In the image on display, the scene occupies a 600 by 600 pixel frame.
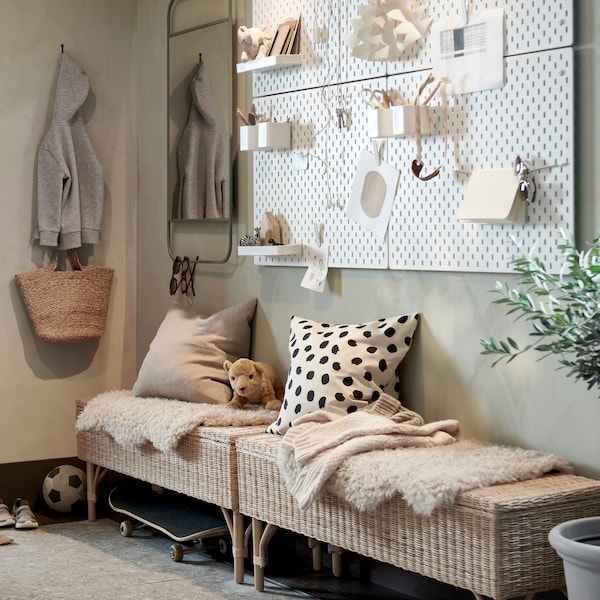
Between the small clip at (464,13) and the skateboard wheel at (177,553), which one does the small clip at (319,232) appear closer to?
the small clip at (464,13)

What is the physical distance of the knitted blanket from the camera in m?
2.70

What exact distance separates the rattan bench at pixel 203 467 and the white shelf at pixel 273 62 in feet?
4.26

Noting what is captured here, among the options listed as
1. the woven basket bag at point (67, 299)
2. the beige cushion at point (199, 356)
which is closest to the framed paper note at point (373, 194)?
the beige cushion at point (199, 356)

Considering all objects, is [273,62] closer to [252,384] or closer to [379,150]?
[379,150]

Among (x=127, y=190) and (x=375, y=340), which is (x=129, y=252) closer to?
(x=127, y=190)

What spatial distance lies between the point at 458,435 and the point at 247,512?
0.75m

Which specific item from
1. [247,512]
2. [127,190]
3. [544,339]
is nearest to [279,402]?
[247,512]

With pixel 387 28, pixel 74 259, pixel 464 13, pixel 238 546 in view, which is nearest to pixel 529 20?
pixel 464 13

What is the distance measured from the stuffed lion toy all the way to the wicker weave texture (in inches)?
8.4

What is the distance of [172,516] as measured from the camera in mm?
4008

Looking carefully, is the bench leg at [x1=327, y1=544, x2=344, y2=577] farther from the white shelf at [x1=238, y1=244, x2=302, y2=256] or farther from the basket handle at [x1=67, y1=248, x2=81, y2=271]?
the basket handle at [x1=67, y1=248, x2=81, y2=271]

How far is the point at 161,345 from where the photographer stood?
422cm

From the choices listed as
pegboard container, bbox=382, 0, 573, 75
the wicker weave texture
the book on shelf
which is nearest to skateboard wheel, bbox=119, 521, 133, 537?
the wicker weave texture

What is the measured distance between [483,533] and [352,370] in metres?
0.86
